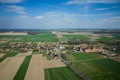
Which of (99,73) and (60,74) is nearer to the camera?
(60,74)

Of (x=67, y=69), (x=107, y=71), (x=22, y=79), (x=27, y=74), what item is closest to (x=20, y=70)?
(x=27, y=74)

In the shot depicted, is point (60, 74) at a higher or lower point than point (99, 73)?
higher

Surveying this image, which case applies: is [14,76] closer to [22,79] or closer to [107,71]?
[22,79]

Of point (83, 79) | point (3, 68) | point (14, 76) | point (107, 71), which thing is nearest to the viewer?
point (83, 79)

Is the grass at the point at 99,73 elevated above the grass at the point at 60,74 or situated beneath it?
situated beneath

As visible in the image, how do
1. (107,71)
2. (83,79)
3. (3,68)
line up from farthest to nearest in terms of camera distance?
(3,68)
(107,71)
(83,79)

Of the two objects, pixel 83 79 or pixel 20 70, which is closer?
pixel 83 79

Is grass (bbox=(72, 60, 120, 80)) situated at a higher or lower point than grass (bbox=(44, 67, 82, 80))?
lower
